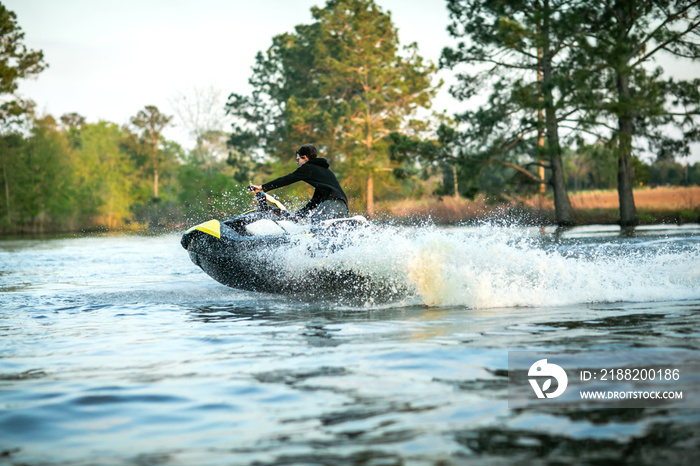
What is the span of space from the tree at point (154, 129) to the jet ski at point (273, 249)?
6130 centimetres

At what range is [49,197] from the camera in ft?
169

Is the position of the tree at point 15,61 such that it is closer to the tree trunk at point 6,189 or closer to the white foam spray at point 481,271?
the tree trunk at point 6,189

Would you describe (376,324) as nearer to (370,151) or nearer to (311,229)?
(311,229)

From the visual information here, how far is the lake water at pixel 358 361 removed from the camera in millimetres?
3180

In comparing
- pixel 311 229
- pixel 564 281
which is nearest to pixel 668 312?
pixel 564 281

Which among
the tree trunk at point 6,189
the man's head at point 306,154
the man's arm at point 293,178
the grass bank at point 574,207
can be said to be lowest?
the grass bank at point 574,207

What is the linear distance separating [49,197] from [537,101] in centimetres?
3914

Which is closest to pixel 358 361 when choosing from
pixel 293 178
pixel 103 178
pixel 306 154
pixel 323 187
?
pixel 323 187

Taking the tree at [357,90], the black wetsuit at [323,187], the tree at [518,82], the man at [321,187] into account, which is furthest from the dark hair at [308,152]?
the tree at [357,90]

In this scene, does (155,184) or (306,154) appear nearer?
(306,154)

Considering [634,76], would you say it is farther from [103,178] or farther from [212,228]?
[103,178]

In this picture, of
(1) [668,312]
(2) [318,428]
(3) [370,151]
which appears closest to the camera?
(2) [318,428]

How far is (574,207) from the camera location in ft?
103

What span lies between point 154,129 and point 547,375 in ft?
226
